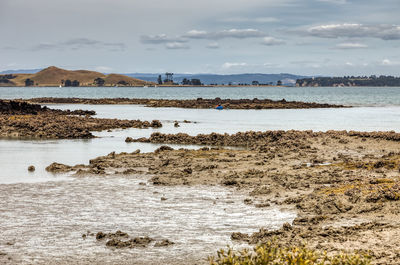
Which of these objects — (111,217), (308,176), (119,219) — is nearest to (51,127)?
(308,176)

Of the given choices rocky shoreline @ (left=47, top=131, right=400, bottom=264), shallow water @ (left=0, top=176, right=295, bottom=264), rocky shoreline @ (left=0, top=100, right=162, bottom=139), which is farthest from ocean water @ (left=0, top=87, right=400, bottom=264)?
rocky shoreline @ (left=0, top=100, right=162, bottom=139)

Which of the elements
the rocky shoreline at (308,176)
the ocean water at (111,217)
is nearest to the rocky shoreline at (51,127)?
the rocky shoreline at (308,176)

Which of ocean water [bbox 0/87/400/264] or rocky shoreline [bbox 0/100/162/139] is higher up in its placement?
rocky shoreline [bbox 0/100/162/139]

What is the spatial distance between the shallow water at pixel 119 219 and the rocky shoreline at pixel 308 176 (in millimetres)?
715

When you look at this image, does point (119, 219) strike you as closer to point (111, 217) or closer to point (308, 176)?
point (111, 217)

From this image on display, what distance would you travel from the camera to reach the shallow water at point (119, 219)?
8.44 meters

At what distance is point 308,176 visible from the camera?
1476cm

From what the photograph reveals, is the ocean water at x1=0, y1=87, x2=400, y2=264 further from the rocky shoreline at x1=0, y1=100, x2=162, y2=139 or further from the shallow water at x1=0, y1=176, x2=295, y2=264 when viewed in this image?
the rocky shoreline at x1=0, y1=100, x2=162, y2=139

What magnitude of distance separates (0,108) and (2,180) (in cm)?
2566

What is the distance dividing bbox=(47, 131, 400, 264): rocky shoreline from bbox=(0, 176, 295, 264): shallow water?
715 mm

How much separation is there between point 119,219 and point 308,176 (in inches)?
255

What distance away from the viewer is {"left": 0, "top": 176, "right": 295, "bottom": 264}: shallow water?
8.44 meters

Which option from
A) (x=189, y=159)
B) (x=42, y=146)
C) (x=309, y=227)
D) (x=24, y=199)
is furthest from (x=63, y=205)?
(x=42, y=146)

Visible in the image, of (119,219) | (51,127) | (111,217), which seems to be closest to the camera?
(119,219)
